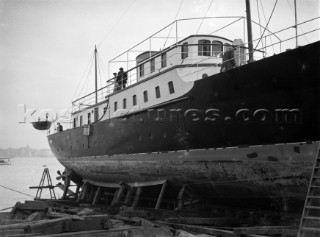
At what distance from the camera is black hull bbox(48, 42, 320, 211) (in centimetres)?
732

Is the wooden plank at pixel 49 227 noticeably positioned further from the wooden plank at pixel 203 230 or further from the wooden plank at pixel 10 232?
the wooden plank at pixel 203 230

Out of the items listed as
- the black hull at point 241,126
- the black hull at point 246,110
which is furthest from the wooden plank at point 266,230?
the black hull at point 246,110

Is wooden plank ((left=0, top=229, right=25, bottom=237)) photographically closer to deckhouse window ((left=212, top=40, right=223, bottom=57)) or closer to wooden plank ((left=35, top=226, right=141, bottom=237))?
wooden plank ((left=35, top=226, right=141, bottom=237))

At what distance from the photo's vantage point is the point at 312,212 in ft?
18.6

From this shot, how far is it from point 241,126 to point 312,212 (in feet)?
9.64

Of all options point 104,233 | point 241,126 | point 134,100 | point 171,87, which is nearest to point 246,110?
point 241,126

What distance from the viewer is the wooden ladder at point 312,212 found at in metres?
5.29

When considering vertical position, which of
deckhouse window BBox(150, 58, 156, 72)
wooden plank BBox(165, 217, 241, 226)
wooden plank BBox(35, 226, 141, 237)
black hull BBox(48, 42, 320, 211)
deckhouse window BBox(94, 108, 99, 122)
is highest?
deckhouse window BBox(150, 58, 156, 72)

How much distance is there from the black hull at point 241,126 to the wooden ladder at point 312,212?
1.14 meters

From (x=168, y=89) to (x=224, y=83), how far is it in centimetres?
264

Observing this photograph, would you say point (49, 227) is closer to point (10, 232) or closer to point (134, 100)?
point (10, 232)

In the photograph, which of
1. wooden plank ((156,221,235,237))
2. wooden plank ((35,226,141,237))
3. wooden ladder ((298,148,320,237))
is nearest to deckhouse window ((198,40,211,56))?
wooden plank ((156,221,235,237))

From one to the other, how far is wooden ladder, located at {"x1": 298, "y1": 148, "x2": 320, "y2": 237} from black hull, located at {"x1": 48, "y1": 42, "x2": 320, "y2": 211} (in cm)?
A: 114

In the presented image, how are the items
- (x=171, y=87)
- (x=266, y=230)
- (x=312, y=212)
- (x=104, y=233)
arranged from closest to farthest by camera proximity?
(x=312, y=212), (x=104, y=233), (x=266, y=230), (x=171, y=87)
